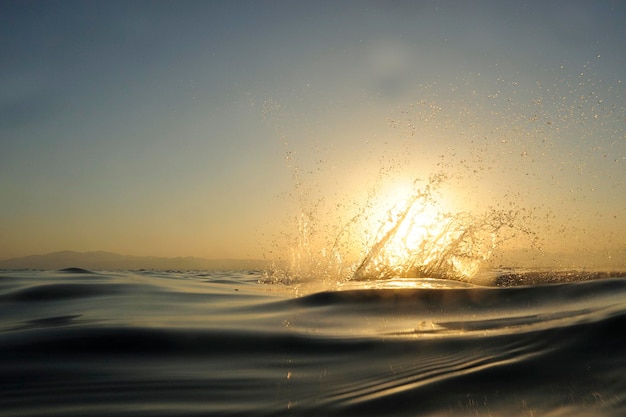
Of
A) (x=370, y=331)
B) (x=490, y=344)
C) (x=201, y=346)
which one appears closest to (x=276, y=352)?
(x=201, y=346)

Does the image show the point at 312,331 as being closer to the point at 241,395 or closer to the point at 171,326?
the point at 171,326

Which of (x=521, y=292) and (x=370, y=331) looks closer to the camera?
(x=370, y=331)

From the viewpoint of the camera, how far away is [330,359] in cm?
339

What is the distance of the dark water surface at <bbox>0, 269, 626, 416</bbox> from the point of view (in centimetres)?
237

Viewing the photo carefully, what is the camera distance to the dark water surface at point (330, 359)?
2.37 metres

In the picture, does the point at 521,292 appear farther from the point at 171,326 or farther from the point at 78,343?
the point at 78,343

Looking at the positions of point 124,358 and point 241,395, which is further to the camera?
point 124,358

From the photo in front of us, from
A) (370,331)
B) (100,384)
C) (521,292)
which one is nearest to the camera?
(100,384)

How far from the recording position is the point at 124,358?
3541mm

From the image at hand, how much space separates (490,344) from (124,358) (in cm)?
240

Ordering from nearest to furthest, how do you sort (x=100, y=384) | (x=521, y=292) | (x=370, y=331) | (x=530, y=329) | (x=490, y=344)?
1. (x=100, y=384)
2. (x=490, y=344)
3. (x=530, y=329)
4. (x=370, y=331)
5. (x=521, y=292)

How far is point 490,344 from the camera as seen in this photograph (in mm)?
3441

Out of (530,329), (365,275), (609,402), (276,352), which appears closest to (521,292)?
(530,329)

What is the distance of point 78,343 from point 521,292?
4.79 metres
